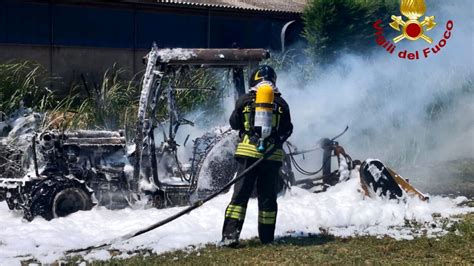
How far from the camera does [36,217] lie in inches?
358

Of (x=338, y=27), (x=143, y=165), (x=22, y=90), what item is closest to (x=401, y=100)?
(x=338, y=27)

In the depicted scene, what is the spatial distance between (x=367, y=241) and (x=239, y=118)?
74.2 inches

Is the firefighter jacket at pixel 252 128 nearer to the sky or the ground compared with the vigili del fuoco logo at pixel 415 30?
nearer to the ground

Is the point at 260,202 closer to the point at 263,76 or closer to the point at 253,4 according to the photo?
the point at 263,76

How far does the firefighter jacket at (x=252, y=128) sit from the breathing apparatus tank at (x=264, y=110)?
131mm

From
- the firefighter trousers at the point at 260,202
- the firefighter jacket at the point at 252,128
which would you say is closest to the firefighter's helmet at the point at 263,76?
the firefighter jacket at the point at 252,128

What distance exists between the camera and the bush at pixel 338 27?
785 inches

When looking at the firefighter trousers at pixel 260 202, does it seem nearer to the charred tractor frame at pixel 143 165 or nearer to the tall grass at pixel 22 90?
the charred tractor frame at pixel 143 165

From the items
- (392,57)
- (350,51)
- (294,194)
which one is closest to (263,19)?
(350,51)

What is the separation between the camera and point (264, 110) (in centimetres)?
793

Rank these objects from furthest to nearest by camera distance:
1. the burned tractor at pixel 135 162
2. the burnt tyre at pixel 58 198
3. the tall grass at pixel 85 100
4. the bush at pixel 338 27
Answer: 1. the bush at pixel 338 27
2. the tall grass at pixel 85 100
3. the burned tractor at pixel 135 162
4. the burnt tyre at pixel 58 198

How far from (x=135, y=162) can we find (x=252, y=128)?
2.08m

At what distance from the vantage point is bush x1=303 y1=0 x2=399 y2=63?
1994 cm

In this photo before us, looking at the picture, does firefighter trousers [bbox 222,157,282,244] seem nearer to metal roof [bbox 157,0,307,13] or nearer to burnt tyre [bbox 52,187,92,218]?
burnt tyre [bbox 52,187,92,218]
